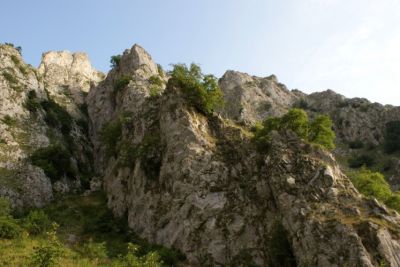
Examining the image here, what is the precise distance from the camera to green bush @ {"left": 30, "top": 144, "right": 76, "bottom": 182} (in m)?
60.9

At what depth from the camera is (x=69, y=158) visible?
67.0 meters

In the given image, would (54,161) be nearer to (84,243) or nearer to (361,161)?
(84,243)

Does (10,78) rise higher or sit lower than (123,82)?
lower

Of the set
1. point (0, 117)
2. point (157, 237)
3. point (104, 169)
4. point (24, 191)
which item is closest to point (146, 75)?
point (104, 169)

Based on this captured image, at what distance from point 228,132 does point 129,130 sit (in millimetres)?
17449

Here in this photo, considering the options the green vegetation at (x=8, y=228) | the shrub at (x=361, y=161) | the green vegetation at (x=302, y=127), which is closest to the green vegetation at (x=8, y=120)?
the green vegetation at (x=8, y=228)

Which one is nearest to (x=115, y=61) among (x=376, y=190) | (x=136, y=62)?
(x=136, y=62)

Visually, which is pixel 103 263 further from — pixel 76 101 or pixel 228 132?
pixel 76 101

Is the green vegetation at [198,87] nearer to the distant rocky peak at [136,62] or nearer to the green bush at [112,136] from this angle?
the green bush at [112,136]

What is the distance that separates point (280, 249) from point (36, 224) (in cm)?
2515

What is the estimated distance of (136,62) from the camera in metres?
90.4

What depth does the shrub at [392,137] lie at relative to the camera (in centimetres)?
8850

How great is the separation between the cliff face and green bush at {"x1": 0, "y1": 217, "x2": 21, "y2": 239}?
11659 millimetres

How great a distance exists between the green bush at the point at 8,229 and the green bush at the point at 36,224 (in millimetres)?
1315
